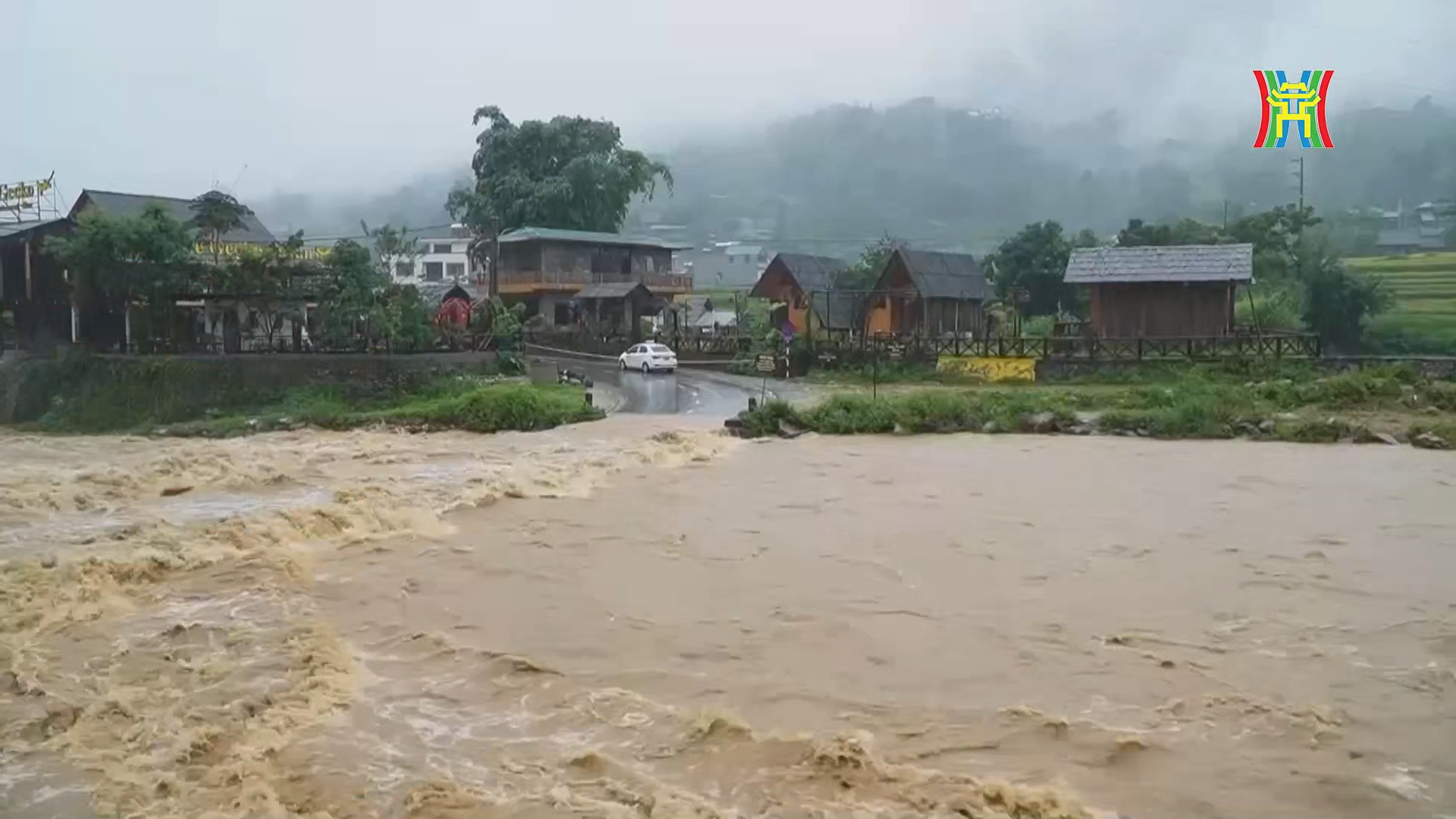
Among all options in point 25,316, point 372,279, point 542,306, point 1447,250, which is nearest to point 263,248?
point 372,279

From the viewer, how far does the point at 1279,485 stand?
1745 centimetres

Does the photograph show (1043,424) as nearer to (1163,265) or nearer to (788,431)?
(788,431)

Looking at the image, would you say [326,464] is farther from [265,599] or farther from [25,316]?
[25,316]

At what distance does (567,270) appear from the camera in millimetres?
52031

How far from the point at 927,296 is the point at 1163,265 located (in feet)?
36.3

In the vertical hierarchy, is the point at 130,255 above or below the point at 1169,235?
below

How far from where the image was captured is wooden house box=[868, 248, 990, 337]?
4534 cm

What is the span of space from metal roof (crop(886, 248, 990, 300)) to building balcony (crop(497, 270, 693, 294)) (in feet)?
38.0

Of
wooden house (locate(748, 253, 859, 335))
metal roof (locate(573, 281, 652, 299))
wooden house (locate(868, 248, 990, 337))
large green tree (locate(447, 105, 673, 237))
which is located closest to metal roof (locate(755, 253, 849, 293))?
wooden house (locate(748, 253, 859, 335))

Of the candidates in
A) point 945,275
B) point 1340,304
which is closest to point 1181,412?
point 1340,304

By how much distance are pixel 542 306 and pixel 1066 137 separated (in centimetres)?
11264

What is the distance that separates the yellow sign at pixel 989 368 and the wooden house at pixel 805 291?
34.1 feet

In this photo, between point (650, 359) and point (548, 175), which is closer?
point (650, 359)

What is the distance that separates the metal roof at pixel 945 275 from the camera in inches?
1785
